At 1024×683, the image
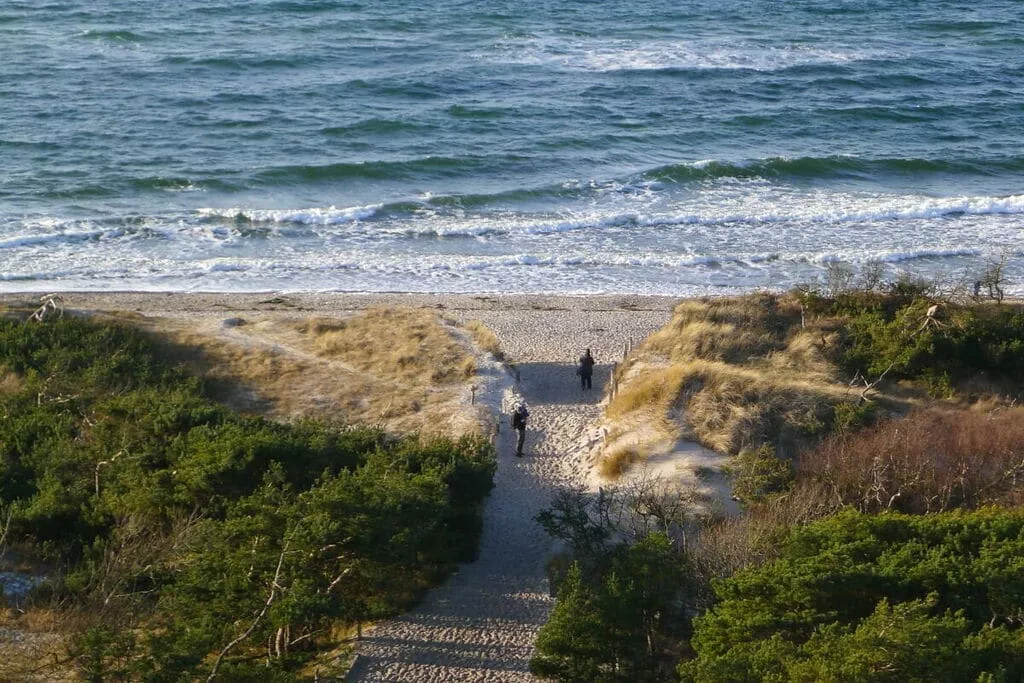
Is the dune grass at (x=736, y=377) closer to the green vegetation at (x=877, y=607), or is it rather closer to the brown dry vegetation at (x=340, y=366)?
the brown dry vegetation at (x=340, y=366)

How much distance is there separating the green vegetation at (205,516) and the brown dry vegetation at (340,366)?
146 centimetres

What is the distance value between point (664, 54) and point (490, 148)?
1679cm

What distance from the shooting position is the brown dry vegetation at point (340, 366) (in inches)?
837


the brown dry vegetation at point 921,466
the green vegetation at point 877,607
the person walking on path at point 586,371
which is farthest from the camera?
the person walking on path at point 586,371

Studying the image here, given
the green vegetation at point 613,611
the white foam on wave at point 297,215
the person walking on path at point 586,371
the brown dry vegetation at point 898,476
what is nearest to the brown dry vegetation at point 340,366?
the person walking on path at point 586,371

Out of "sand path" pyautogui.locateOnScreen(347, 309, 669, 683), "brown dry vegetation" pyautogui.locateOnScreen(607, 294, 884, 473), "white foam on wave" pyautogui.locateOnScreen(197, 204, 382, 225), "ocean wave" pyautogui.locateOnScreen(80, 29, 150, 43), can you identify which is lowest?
"sand path" pyautogui.locateOnScreen(347, 309, 669, 683)

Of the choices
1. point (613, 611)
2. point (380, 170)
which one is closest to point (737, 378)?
point (613, 611)

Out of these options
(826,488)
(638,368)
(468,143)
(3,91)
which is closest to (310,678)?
(826,488)

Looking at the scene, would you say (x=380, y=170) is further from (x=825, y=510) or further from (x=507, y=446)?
(x=825, y=510)

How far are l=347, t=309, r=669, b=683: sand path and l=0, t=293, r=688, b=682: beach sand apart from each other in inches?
0.8

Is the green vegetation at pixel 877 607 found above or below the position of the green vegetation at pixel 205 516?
above

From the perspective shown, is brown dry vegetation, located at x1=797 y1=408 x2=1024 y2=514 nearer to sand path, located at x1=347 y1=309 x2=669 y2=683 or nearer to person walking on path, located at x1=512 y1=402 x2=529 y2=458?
sand path, located at x1=347 y1=309 x2=669 y2=683

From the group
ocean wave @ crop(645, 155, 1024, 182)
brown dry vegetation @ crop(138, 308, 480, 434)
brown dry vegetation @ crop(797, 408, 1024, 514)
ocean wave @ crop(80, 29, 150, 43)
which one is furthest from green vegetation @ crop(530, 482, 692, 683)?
ocean wave @ crop(80, 29, 150, 43)

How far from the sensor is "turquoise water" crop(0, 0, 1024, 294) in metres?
34.1
